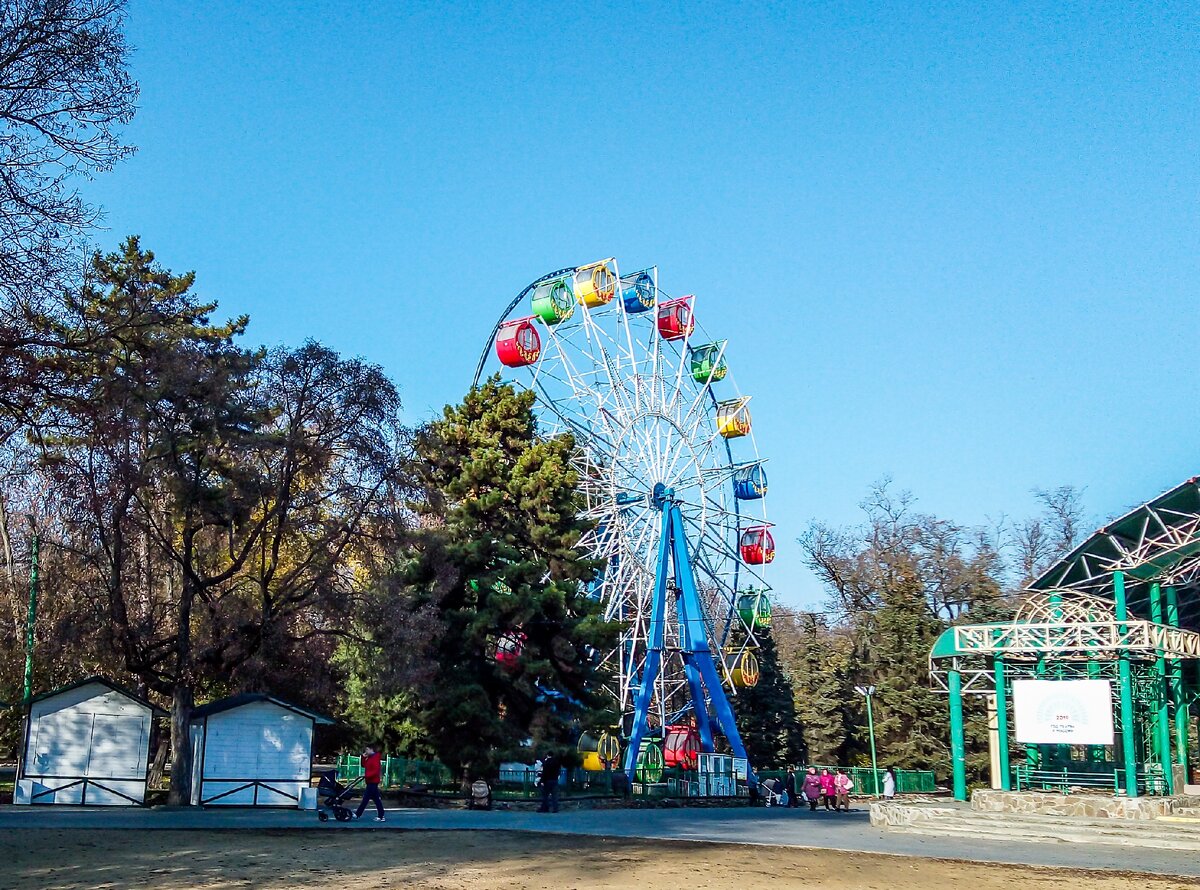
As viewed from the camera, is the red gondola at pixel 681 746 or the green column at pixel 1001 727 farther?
the red gondola at pixel 681 746

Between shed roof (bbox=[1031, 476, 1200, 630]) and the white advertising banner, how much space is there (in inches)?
164

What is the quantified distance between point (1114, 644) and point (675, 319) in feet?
71.7

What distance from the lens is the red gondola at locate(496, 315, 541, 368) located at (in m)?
40.5

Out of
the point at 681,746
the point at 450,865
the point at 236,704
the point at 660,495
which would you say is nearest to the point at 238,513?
the point at 236,704

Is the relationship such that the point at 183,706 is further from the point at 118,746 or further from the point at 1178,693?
the point at 1178,693

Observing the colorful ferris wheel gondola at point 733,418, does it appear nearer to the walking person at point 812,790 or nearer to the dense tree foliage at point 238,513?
the walking person at point 812,790

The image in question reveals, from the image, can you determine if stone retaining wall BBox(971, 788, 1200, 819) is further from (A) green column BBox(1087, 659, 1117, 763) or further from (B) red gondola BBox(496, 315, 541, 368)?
(B) red gondola BBox(496, 315, 541, 368)

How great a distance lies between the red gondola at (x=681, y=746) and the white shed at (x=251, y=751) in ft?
64.9

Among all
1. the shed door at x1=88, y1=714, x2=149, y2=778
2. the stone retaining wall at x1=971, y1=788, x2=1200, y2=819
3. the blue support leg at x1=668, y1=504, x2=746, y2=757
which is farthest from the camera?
the blue support leg at x1=668, y1=504, x2=746, y2=757

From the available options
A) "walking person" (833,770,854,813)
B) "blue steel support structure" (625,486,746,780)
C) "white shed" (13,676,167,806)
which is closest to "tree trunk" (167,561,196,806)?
"white shed" (13,676,167,806)

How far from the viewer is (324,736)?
3884cm

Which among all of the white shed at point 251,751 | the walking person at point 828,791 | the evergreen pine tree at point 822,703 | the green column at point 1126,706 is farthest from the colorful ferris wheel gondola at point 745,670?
the white shed at point 251,751

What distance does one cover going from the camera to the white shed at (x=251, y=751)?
24844 mm

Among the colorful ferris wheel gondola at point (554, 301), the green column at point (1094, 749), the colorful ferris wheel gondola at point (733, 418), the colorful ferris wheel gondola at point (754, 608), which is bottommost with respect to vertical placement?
the green column at point (1094, 749)
